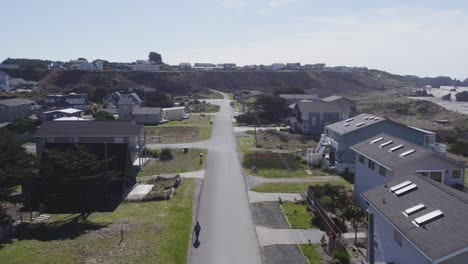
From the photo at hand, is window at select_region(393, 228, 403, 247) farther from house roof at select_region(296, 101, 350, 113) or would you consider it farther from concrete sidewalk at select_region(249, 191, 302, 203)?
house roof at select_region(296, 101, 350, 113)

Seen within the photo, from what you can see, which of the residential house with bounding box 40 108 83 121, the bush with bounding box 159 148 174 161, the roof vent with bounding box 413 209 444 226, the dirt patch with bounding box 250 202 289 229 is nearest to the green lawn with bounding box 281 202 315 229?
the dirt patch with bounding box 250 202 289 229

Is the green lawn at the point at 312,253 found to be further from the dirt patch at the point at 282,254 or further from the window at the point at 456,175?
the window at the point at 456,175

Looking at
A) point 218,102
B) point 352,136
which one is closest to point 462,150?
point 352,136

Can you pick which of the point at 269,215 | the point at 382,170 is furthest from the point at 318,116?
the point at 269,215

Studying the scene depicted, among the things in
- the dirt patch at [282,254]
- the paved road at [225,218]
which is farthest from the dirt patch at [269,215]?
the dirt patch at [282,254]

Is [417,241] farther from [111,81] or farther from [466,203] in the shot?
[111,81]

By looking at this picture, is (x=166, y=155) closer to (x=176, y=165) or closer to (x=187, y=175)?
(x=176, y=165)
